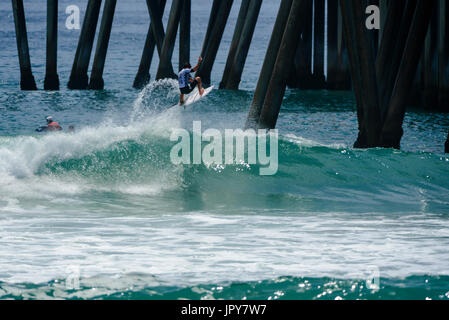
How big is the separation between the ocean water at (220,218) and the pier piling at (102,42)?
619cm

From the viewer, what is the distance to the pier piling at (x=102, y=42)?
25041 mm

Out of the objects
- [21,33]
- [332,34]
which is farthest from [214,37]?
[21,33]

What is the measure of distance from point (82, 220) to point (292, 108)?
14.3m

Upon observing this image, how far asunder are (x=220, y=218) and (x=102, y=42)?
57.6 ft

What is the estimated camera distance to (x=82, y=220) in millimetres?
9289

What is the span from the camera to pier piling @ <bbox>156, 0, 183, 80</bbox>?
2334 centimetres

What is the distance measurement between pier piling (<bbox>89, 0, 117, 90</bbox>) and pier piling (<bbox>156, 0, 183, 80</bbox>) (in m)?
1.92

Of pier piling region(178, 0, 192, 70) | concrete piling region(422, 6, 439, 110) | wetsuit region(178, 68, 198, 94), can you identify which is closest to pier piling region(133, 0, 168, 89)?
pier piling region(178, 0, 192, 70)

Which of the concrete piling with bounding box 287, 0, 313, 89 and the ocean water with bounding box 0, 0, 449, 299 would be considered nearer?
the ocean water with bounding box 0, 0, 449, 299

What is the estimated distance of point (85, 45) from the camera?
2602 cm

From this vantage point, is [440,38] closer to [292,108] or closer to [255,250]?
[292,108]

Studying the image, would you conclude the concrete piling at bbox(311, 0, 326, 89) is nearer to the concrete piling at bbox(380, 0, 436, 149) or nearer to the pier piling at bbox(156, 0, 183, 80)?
the pier piling at bbox(156, 0, 183, 80)

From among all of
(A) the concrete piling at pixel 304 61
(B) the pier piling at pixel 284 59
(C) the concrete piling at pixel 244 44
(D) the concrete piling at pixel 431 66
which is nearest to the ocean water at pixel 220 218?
(D) the concrete piling at pixel 431 66

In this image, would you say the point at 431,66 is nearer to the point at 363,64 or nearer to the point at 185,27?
the point at 363,64
